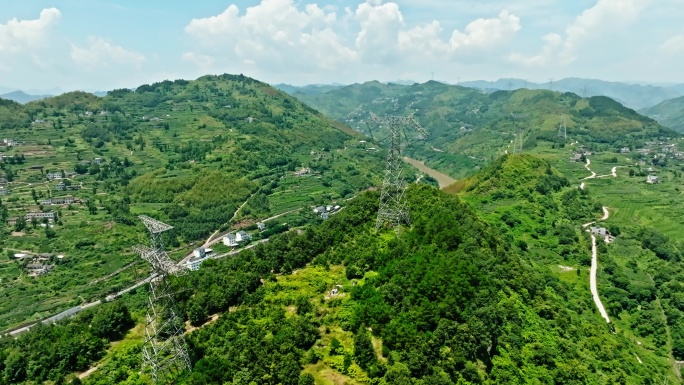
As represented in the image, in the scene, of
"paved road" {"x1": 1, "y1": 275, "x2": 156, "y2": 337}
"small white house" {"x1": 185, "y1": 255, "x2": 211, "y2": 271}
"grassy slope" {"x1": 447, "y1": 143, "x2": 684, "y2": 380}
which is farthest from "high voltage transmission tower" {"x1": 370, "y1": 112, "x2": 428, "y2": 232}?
"small white house" {"x1": 185, "y1": 255, "x2": 211, "y2": 271}

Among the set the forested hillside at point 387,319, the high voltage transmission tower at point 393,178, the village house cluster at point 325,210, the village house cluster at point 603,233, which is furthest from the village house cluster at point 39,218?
the village house cluster at point 603,233

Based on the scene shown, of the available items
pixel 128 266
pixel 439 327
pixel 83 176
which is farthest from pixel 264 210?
pixel 439 327

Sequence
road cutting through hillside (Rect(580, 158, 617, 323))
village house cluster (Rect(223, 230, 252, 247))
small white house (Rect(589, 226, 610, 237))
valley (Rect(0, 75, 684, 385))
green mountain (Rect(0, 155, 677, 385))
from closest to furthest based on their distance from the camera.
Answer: green mountain (Rect(0, 155, 677, 385)), valley (Rect(0, 75, 684, 385)), road cutting through hillside (Rect(580, 158, 617, 323)), small white house (Rect(589, 226, 610, 237)), village house cluster (Rect(223, 230, 252, 247))

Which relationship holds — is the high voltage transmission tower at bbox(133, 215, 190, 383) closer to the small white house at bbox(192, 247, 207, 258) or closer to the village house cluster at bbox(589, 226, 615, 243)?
the small white house at bbox(192, 247, 207, 258)

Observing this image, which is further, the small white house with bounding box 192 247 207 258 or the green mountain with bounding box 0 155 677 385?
the small white house with bounding box 192 247 207 258

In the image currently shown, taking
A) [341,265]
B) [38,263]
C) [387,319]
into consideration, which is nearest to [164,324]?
[387,319]

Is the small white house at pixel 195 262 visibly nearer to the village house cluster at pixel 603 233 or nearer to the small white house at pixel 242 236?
the small white house at pixel 242 236

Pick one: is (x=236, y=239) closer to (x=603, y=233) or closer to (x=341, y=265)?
(x=341, y=265)

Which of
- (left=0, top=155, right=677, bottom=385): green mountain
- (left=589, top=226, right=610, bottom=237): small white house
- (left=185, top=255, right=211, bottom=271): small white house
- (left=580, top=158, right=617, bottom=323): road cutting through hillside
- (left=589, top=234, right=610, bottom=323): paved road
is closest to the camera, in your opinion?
(left=0, top=155, right=677, bottom=385): green mountain
